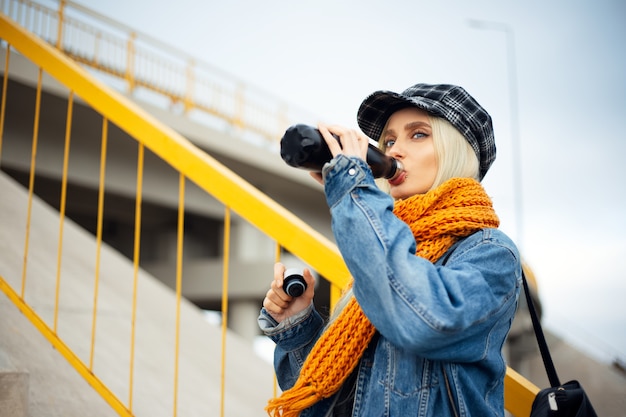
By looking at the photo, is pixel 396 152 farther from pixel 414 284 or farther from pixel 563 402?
pixel 563 402

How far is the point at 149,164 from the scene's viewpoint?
1057 centimetres

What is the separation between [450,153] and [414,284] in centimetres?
42

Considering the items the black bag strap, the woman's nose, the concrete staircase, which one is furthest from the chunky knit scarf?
the concrete staircase

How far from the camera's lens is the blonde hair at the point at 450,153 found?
131 cm

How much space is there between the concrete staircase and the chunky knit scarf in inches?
36.0

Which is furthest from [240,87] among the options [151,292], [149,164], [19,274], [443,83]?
[443,83]

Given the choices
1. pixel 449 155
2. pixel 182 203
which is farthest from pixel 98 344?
pixel 449 155

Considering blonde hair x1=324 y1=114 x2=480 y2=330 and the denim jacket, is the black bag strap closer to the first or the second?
the denim jacket

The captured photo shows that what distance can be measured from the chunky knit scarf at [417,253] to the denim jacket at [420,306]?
37 millimetres

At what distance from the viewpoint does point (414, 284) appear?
40.2 inches

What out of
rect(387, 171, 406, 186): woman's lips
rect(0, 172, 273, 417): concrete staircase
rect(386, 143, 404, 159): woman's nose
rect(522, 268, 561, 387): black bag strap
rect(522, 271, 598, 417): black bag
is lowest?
rect(0, 172, 273, 417): concrete staircase

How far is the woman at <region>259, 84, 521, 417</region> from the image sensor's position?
1038 millimetres

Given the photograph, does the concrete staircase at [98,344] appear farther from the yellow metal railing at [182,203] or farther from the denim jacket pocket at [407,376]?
the denim jacket pocket at [407,376]

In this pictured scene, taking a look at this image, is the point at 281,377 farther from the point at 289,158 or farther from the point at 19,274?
the point at 19,274
